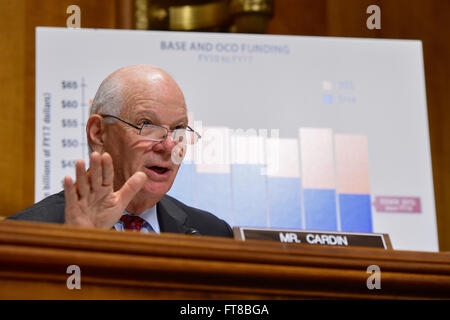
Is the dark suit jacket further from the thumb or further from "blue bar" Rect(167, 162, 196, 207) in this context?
"blue bar" Rect(167, 162, 196, 207)

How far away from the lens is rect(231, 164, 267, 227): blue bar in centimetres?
284

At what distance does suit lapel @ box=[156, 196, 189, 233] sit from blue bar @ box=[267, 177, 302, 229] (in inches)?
36.8

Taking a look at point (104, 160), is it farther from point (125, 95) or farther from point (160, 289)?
point (125, 95)

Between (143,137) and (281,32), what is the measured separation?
58.0 inches

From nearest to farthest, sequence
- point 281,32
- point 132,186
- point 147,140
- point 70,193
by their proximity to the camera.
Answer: point 70,193, point 132,186, point 147,140, point 281,32

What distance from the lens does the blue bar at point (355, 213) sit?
2.89 meters

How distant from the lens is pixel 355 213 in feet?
9.50

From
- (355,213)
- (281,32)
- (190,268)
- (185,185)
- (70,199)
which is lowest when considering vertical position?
(190,268)

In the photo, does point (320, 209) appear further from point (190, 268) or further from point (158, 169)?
point (190, 268)

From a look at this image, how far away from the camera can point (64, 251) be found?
3.03 ft

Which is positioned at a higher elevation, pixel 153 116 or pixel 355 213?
pixel 153 116

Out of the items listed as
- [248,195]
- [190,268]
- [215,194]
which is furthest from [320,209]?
[190,268]

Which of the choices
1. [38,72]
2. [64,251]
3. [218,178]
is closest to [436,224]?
[218,178]
